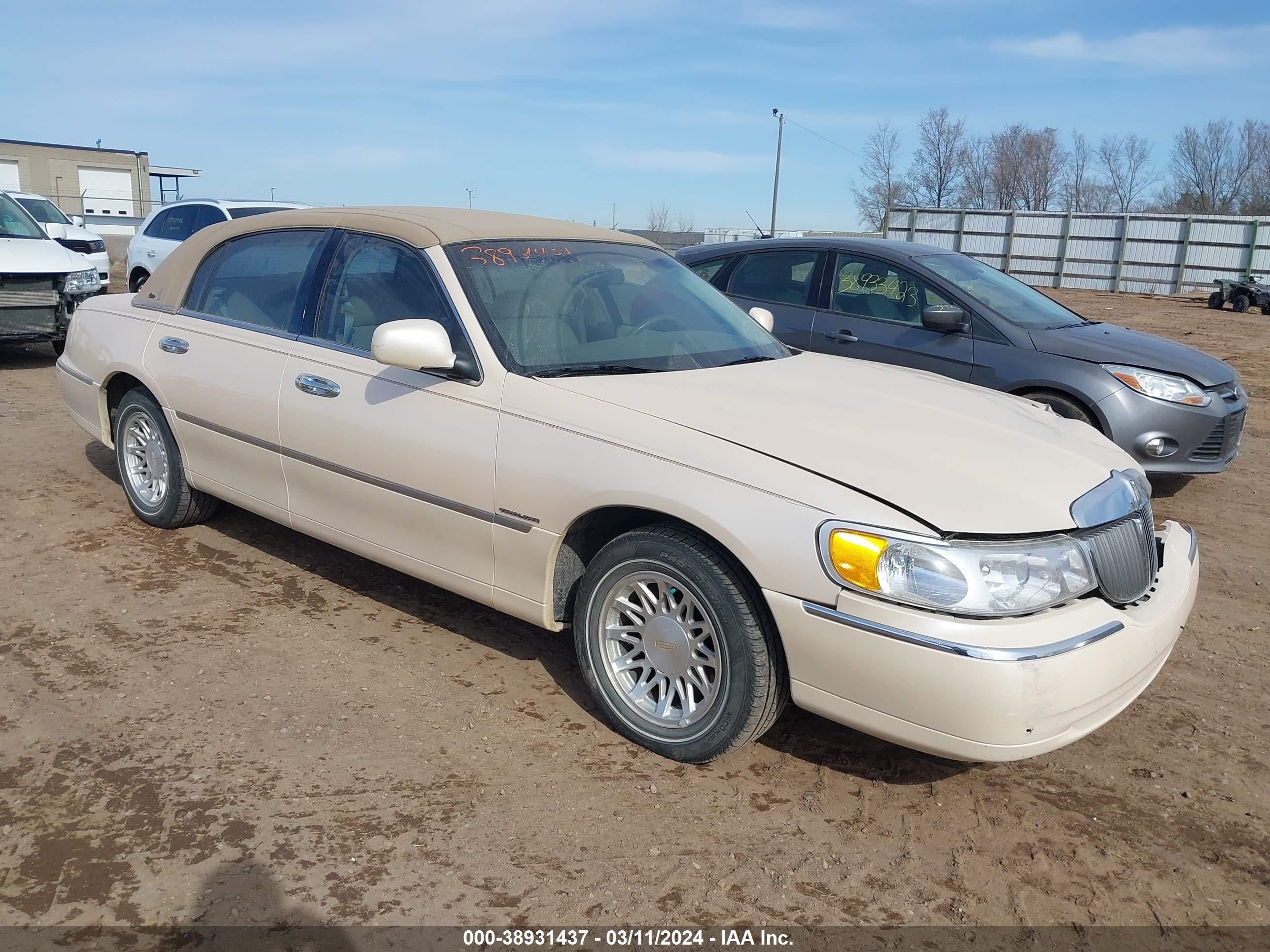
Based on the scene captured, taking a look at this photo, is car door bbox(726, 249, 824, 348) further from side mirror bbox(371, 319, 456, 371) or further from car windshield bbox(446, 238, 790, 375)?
side mirror bbox(371, 319, 456, 371)

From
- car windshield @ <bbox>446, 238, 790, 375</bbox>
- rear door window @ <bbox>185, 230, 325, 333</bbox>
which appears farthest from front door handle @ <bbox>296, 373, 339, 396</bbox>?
car windshield @ <bbox>446, 238, 790, 375</bbox>

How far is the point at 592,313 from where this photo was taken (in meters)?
4.10

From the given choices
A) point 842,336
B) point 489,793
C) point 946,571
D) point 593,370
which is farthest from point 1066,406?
point 489,793

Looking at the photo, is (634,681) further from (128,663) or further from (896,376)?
(128,663)

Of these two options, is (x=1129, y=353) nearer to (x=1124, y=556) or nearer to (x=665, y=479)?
(x=1124, y=556)

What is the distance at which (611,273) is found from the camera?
436 cm

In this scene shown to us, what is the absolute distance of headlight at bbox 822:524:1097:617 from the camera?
2.80 m

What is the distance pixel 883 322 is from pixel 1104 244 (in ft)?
86.5

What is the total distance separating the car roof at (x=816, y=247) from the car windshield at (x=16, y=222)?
7.35 meters

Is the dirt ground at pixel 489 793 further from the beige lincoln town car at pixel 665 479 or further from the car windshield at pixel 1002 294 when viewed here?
the car windshield at pixel 1002 294

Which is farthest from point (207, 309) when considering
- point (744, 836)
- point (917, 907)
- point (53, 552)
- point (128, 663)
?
point (917, 907)

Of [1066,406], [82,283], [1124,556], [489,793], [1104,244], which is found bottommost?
[489,793]

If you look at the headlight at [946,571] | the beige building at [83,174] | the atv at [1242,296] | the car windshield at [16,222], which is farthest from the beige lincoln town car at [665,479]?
the beige building at [83,174]

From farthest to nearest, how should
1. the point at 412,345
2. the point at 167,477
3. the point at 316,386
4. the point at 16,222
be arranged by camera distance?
the point at 16,222
the point at 167,477
the point at 316,386
the point at 412,345
